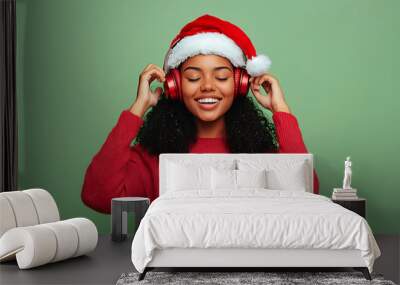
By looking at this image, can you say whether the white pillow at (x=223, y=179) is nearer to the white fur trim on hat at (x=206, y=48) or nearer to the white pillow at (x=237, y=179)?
the white pillow at (x=237, y=179)

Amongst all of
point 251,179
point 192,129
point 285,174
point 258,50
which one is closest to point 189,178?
point 251,179

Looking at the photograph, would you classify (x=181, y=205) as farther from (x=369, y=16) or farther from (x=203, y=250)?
(x=369, y=16)

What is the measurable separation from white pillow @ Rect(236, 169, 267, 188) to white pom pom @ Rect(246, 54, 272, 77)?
3.60ft

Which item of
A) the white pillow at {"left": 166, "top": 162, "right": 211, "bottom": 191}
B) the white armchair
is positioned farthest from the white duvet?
the white pillow at {"left": 166, "top": 162, "right": 211, "bottom": 191}

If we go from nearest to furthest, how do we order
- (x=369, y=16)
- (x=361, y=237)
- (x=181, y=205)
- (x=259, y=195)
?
(x=361, y=237) < (x=181, y=205) < (x=259, y=195) < (x=369, y=16)

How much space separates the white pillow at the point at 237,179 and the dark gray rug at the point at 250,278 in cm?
129

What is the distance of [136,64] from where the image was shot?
253 inches

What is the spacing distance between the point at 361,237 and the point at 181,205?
4.21 ft

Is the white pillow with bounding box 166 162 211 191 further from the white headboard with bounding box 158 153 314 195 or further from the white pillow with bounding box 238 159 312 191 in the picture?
the white pillow with bounding box 238 159 312 191

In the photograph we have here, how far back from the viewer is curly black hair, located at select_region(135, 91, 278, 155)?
6305 millimetres

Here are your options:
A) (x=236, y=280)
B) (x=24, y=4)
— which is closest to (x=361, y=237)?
(x=236, y=280)

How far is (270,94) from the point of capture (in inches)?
251

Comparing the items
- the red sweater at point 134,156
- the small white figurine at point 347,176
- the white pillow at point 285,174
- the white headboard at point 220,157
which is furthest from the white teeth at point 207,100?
the small white figurine at point 347,176

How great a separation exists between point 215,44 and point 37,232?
2650mm
